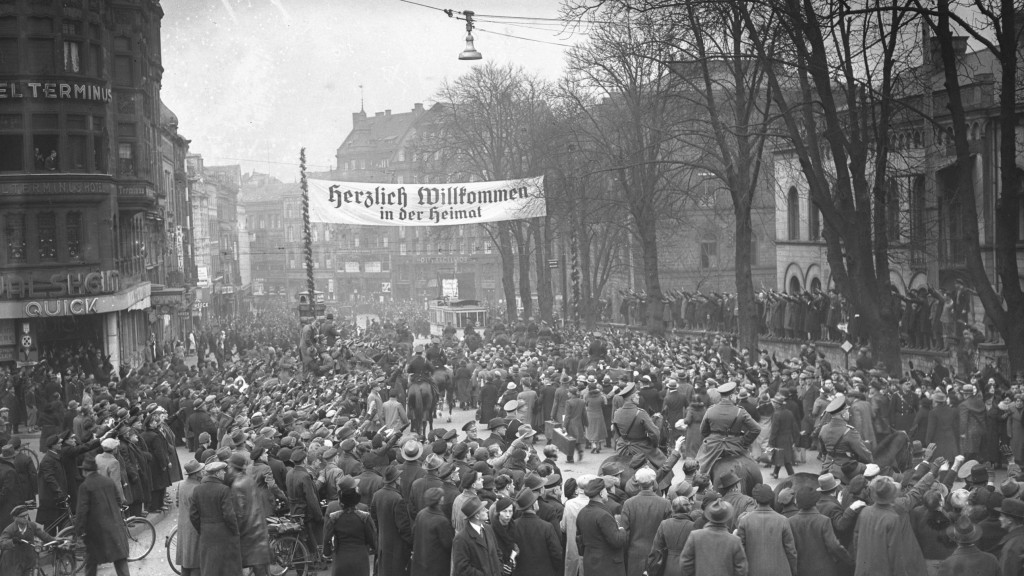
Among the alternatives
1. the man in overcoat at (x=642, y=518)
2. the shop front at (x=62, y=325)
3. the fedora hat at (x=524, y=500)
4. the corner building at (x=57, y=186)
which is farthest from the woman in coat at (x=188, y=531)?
the corner building at (x=57, y=186)

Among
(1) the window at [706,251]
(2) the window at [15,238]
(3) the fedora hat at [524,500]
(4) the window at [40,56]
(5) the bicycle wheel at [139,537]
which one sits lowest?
(5) the bicycle wheel at [139,537]

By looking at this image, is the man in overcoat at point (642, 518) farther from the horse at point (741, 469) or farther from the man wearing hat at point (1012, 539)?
the man wearing hat at point (1012, 539)

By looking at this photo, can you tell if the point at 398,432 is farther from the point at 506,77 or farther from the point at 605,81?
the point at 506,77

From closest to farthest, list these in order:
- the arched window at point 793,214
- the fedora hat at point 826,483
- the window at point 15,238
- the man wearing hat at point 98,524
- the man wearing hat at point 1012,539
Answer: the man wearing hat at point 1012,539 → the fedora hat at point 826,483 → the man wearing hat at point 98,524 → the window at point 15,238 → the arched window at point 793,214

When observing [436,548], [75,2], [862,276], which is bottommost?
[436,548]

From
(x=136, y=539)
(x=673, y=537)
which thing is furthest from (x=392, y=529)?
(x=136, y=539)

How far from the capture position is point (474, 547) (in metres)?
10.4

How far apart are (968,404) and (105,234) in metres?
32.0

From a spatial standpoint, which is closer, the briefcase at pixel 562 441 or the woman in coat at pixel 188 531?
the woman in coat at pixel 188 531

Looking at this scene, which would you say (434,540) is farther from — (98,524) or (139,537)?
(139,537)

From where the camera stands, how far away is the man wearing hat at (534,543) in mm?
10875

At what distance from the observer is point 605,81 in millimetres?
40344

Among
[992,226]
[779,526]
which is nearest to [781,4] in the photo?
[779,526]

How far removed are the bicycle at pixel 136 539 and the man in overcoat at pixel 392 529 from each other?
15.4 ft
